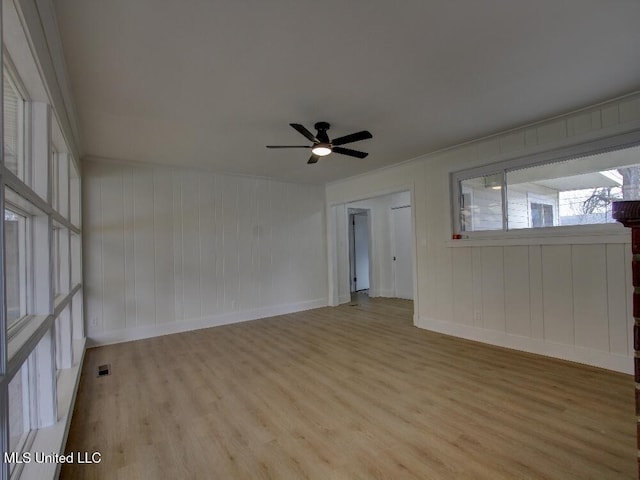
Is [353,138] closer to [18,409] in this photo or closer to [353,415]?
[353,415]

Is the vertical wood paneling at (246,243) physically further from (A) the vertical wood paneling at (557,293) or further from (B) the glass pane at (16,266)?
(A) the vertical wood paneling at (557,293)

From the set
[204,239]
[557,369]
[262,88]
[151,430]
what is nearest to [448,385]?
[557,369]

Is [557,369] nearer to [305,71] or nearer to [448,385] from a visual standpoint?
[448,385]

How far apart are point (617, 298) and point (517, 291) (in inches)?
33.6

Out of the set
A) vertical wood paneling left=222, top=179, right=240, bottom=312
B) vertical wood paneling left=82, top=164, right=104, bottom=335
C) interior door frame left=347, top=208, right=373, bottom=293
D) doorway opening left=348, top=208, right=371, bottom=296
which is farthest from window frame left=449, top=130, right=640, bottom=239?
vertical wood paneling left=82, top=164, right=104, bottom=335

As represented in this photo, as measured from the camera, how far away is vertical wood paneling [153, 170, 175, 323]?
183 inches

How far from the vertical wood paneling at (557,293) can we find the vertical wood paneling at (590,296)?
0.16ft

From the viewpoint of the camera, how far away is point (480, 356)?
343cm

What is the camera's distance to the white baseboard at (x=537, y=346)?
9.61 ft

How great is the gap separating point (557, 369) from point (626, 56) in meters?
2.65

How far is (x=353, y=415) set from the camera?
7.54ft

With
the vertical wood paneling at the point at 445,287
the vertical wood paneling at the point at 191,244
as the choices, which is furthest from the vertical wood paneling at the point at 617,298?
the vertical wood paneling at the point at 191,244

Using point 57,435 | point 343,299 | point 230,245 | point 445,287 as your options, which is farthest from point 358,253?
point 57,435

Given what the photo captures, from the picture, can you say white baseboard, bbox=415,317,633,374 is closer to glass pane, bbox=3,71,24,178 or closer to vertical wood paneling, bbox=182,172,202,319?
vertical wood paneling, bbox=182,172,202,319
